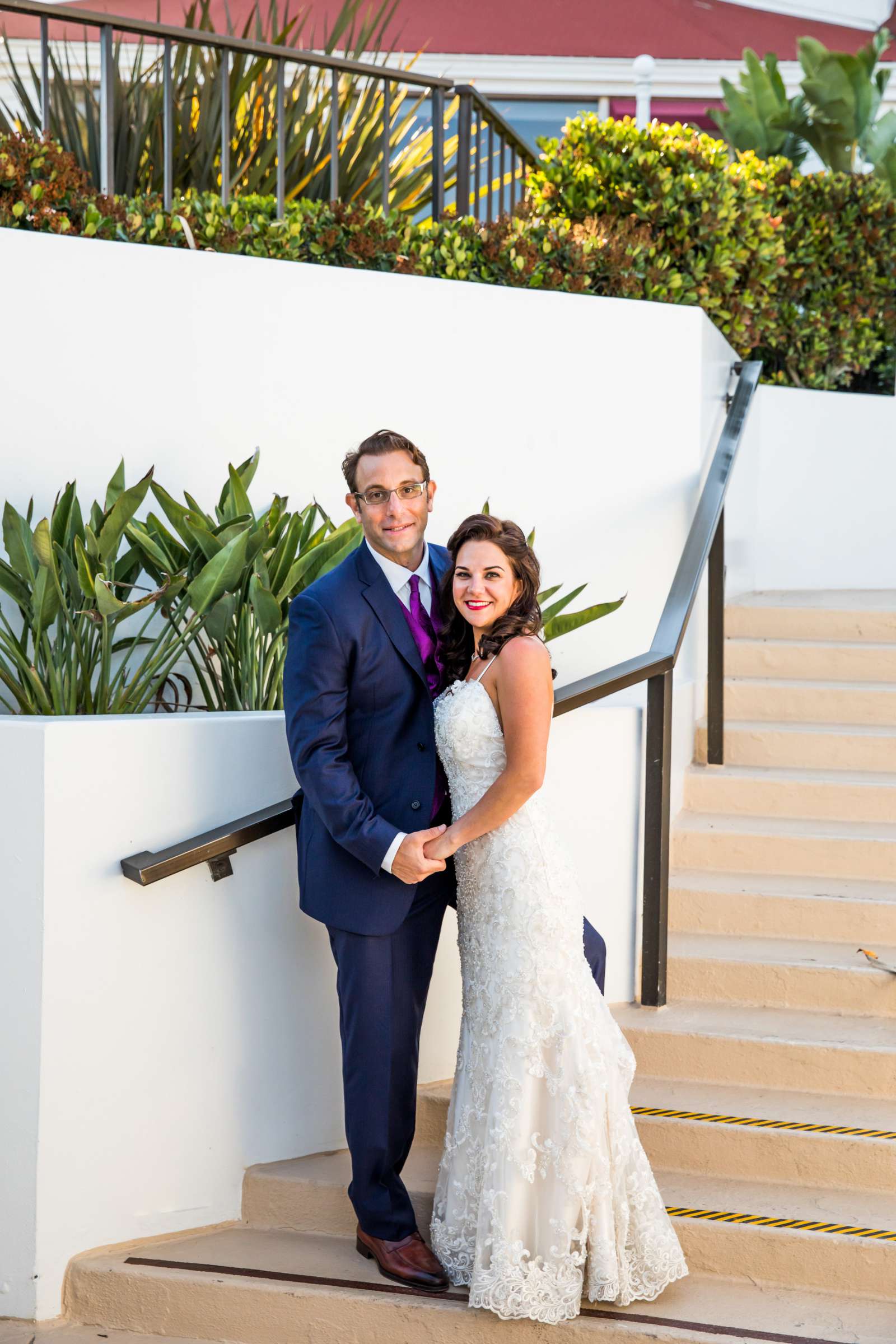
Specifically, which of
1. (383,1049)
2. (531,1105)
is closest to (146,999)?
(383,1049)

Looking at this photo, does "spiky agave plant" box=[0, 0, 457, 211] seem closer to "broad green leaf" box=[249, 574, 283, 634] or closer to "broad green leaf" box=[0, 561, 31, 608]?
"broad green leaf" box=[0, 561, 31, 608]

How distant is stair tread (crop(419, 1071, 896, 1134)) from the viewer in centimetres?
286

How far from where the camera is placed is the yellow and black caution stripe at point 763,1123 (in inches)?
109

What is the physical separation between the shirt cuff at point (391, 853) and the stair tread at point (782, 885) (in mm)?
1407

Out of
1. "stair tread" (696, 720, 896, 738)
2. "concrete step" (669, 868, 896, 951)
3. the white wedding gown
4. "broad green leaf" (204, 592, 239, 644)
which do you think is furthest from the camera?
"stair tread" (696, 720, 896, 738)

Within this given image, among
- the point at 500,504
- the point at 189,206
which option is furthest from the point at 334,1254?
the point at 189,206

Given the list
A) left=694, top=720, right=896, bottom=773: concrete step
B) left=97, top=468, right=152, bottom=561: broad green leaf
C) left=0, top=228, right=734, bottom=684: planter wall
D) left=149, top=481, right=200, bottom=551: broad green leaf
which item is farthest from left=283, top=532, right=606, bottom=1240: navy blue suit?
left=694, top=720, right=896, bottom=773: concrete step

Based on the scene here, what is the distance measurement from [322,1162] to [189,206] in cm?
313

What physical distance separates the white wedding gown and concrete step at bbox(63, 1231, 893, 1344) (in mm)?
69

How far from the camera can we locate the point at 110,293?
12.7 ft

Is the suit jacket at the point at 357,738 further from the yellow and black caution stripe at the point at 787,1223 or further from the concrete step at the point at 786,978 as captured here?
the concrete step at the point at 786,978

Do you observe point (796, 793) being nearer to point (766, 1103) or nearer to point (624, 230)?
point (766, 1103)

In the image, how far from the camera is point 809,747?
13.8 feet


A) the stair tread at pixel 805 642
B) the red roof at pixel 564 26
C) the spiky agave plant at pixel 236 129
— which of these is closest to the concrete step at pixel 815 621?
the stair tread at pixel 805 642
